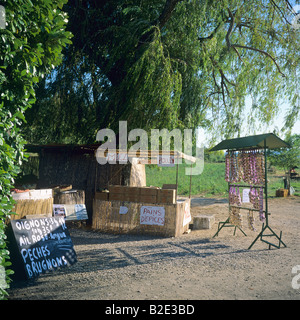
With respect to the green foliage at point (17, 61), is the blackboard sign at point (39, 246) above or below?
below

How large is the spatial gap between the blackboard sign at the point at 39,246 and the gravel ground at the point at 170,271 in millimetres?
195

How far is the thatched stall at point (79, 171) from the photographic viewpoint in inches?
476

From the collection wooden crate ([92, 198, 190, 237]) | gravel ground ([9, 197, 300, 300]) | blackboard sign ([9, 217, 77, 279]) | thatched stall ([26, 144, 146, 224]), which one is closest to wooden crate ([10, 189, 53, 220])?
blackboard sign ([9, 217, 77, 279])

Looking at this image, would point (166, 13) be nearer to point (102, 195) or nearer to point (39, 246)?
point (102, 195)


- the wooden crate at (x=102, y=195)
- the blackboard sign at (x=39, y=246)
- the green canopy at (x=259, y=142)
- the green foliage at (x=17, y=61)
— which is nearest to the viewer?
the green foliage at (x=17, y=61)

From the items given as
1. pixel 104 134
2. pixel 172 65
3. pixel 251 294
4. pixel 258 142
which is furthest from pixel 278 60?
pixel 251 294

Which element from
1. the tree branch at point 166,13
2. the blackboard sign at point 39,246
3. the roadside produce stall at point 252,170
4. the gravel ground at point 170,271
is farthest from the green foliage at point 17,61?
the tree branch at point 166,13

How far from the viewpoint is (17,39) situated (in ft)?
12.4

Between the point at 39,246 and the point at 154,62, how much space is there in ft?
21.9

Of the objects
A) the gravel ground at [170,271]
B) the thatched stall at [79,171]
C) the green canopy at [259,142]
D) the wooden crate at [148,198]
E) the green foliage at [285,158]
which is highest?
the green foliage at [285,158]

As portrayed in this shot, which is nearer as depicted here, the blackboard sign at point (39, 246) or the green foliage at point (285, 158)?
the blackboard sign at point (39, 246)

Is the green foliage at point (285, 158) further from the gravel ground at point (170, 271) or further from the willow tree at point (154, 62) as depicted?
the gravel ground at point (170, 271)

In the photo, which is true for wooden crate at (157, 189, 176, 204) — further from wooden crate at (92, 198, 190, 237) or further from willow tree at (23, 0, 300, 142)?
willow tree at (23, 0, 300, 142)
